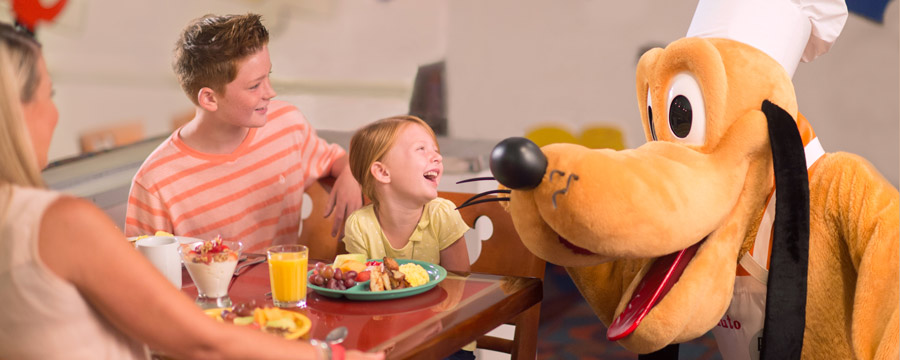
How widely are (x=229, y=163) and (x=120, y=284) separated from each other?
1002 mm

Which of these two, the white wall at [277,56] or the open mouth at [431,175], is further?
the white wall at [277,56]

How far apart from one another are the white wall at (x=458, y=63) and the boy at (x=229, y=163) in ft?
1.87

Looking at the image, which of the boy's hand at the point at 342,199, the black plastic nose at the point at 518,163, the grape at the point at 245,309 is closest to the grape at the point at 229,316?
the grape at the point at 245,309

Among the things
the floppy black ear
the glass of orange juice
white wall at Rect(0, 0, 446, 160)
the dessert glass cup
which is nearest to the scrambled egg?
the glass of orange juice

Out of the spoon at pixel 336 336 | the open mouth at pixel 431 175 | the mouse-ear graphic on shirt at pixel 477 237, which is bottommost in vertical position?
the mouse-ear graphic on shirt at pixel 477 237

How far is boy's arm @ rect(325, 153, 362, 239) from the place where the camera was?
5.56ft

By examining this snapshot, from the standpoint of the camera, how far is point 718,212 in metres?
1.12

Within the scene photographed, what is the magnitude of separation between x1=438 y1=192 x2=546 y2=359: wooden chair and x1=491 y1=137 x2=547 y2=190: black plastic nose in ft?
1.76

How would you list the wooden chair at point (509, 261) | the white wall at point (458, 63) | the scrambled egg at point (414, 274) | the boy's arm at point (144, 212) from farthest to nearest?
the white wall at point (458, 63) < the boy's arm at point (144, 212) < the wooden chair at point (509, 261) < the scrambled egg at point (414, 274)

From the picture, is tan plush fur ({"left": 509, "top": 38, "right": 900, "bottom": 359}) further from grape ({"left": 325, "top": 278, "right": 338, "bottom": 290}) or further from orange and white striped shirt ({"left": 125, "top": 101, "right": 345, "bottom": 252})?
orange and white striped shirt ({"left": 125, "top": 101, "right": 345, "bottom": 252})

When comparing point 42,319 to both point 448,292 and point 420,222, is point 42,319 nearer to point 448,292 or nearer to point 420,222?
point 448,292

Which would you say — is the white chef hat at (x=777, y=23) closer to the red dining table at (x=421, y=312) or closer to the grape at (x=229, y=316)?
the red dining table at (x=421, y=312)

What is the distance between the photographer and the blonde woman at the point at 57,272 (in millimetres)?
786

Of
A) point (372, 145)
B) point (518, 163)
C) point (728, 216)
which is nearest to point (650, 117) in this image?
point (728, 216)
